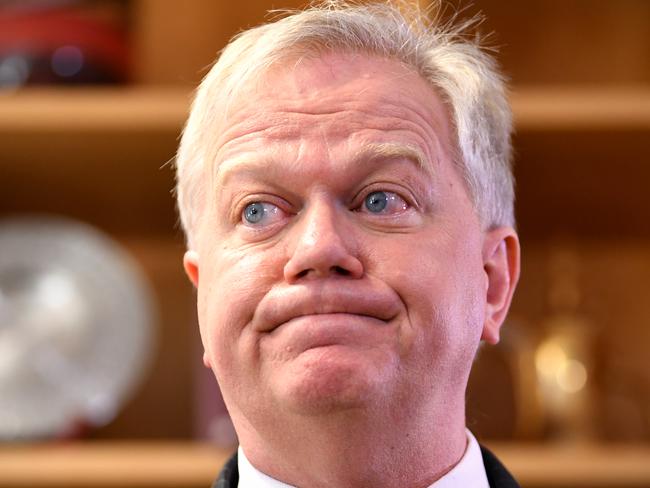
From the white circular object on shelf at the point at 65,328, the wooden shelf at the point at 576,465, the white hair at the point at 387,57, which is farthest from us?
the white circular object on shelf at the point at 65,328

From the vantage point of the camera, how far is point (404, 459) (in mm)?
837

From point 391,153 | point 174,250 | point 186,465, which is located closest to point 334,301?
point 391,153

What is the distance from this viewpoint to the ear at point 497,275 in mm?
941

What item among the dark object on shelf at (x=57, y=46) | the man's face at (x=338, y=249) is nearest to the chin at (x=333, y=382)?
the man's face at (x=338, y=249)

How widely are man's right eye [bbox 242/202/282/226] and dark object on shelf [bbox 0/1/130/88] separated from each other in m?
1.00

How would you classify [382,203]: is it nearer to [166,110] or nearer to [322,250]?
[322,250]

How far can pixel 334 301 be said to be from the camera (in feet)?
2.62

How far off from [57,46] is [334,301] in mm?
1134

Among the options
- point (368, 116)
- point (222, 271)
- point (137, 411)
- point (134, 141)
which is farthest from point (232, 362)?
point (137, 411)

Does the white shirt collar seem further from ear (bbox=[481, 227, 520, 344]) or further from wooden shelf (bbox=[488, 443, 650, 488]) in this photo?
wooden shelf (bbox=[488, 443, 650, 488])

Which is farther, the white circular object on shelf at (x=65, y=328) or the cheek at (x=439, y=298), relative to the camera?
the white circular object on shelf at (x=65, y=328)

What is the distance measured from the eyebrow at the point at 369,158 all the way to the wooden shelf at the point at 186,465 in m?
0.85

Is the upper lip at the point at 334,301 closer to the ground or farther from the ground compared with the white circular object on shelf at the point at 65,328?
farther from the ground

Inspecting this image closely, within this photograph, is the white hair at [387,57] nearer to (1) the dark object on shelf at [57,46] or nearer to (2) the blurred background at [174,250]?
(2) the blurred background at [174,250]
